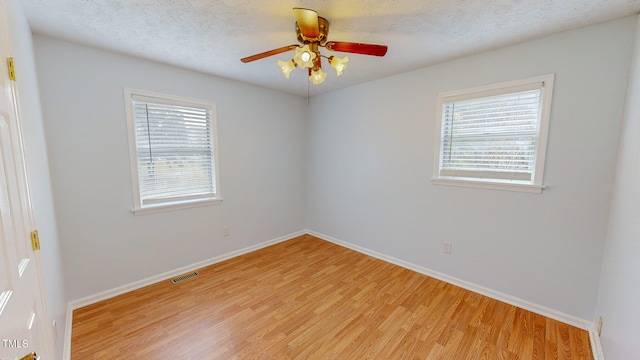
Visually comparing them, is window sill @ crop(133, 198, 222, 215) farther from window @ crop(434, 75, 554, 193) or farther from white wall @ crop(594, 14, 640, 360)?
white wall @ crop(594, 14, 640, 360)

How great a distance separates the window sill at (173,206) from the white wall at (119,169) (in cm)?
6

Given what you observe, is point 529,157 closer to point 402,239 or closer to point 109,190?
point 402,239

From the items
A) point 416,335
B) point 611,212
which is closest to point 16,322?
point 416,335

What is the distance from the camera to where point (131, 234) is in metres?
2.54

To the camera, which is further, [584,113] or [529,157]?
[529,157]

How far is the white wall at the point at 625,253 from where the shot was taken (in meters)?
1.28

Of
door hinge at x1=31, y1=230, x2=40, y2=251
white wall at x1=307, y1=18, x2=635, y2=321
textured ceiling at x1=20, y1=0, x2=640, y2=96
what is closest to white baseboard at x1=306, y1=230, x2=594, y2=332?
white wall at x1=307, y1=18, x2=635, y2=321

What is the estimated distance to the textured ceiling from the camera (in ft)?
5.28

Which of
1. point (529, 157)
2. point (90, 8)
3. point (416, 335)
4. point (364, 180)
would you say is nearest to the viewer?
point (90, 8)

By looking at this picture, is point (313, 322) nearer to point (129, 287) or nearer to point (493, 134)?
point (129, 287)

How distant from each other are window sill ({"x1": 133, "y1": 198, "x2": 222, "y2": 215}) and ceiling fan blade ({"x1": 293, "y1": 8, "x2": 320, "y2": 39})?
2313 mm

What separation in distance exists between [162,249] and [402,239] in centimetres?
282

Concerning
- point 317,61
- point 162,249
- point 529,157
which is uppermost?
point 317,61

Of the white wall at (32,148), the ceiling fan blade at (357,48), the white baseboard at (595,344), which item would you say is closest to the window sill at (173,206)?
the white wall at (32,148)
